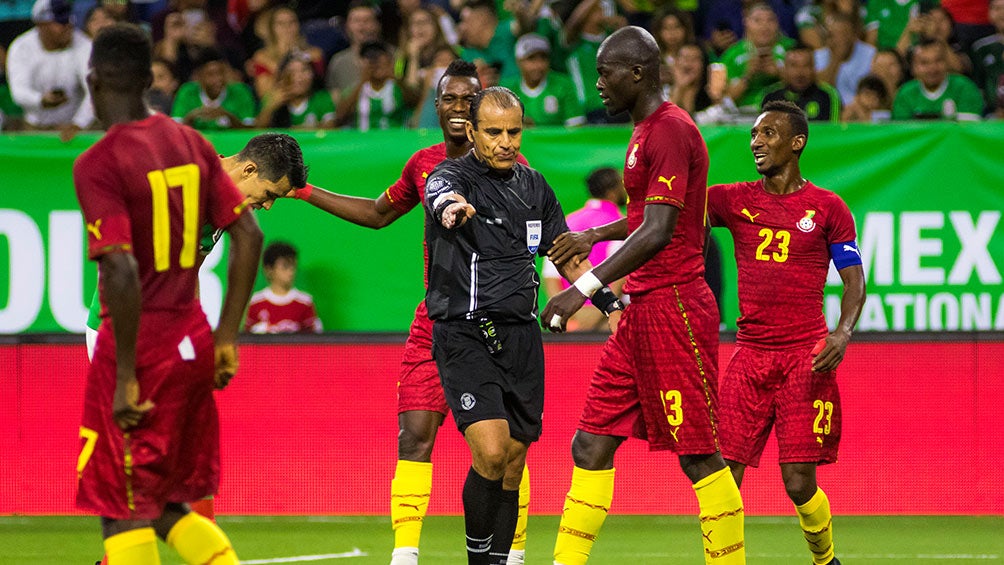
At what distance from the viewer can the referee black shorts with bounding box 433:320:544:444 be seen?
597 cm

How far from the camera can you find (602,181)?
10000 millimetres

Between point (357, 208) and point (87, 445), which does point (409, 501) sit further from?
point (87, 445)

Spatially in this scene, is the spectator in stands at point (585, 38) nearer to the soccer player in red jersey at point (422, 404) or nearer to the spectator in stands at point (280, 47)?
the spectator in stands at point (280, 47)

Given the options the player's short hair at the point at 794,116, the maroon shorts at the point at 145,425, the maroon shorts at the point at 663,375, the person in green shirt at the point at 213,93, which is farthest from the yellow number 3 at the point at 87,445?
the person in green shirt at the point at 213,93

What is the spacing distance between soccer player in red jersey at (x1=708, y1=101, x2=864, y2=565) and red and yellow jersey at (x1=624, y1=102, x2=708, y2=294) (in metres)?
0.87

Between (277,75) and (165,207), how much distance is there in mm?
8151

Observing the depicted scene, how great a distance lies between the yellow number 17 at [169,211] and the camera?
181 inches

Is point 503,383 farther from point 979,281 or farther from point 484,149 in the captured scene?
point 979,281

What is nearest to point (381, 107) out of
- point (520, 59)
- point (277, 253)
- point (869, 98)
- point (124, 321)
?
point (520, 59)

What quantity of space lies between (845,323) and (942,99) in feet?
17.9

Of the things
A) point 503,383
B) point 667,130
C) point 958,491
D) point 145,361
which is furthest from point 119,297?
point 958,491

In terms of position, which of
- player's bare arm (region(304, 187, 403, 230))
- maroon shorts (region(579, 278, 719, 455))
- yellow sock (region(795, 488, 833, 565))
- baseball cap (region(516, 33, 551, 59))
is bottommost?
yellow sock (region(795, 488, 833, 565))

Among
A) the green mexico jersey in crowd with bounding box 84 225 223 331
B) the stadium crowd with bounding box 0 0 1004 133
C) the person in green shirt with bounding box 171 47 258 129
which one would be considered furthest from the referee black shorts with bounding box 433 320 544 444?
the person in green shirt with bounding box 171 47 258 129

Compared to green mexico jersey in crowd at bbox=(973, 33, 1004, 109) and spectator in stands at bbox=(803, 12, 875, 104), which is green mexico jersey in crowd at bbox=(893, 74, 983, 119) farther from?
spectator in stands at bbox=(803, 12, 875, 104)
